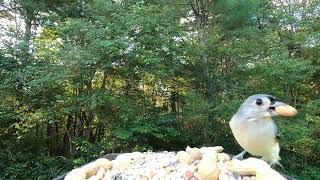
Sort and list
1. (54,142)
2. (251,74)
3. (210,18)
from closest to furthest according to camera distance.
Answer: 1. (251,74)
2. (210,18)
3. (54,142)

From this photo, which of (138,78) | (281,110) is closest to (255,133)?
(281,110)

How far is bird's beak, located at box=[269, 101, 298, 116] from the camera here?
5.30 ft

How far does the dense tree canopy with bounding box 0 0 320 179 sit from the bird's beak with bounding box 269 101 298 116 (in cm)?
545

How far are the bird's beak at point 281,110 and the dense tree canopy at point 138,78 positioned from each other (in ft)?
17.9

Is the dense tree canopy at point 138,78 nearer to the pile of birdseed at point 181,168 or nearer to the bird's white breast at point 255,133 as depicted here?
the pile of birdseed at point 181,168

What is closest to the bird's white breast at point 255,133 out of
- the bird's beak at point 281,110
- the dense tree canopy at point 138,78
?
the bird's beak at point 281,110

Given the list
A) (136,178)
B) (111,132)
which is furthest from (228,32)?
(136,178)

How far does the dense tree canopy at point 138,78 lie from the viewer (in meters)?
7.33

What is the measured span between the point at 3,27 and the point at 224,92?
15.5 feet

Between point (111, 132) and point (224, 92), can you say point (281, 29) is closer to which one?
point (224, 92)

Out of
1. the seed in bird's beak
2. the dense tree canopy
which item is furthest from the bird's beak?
the dense tree canopy

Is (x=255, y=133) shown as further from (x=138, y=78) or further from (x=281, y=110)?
(x=138, y=78)

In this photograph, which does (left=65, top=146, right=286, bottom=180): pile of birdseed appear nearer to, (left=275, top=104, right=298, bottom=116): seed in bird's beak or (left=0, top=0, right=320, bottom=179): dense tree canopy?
(left=275, top=104, right=298, bottom=116): seed in bird's beak

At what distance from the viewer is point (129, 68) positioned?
7664mm
